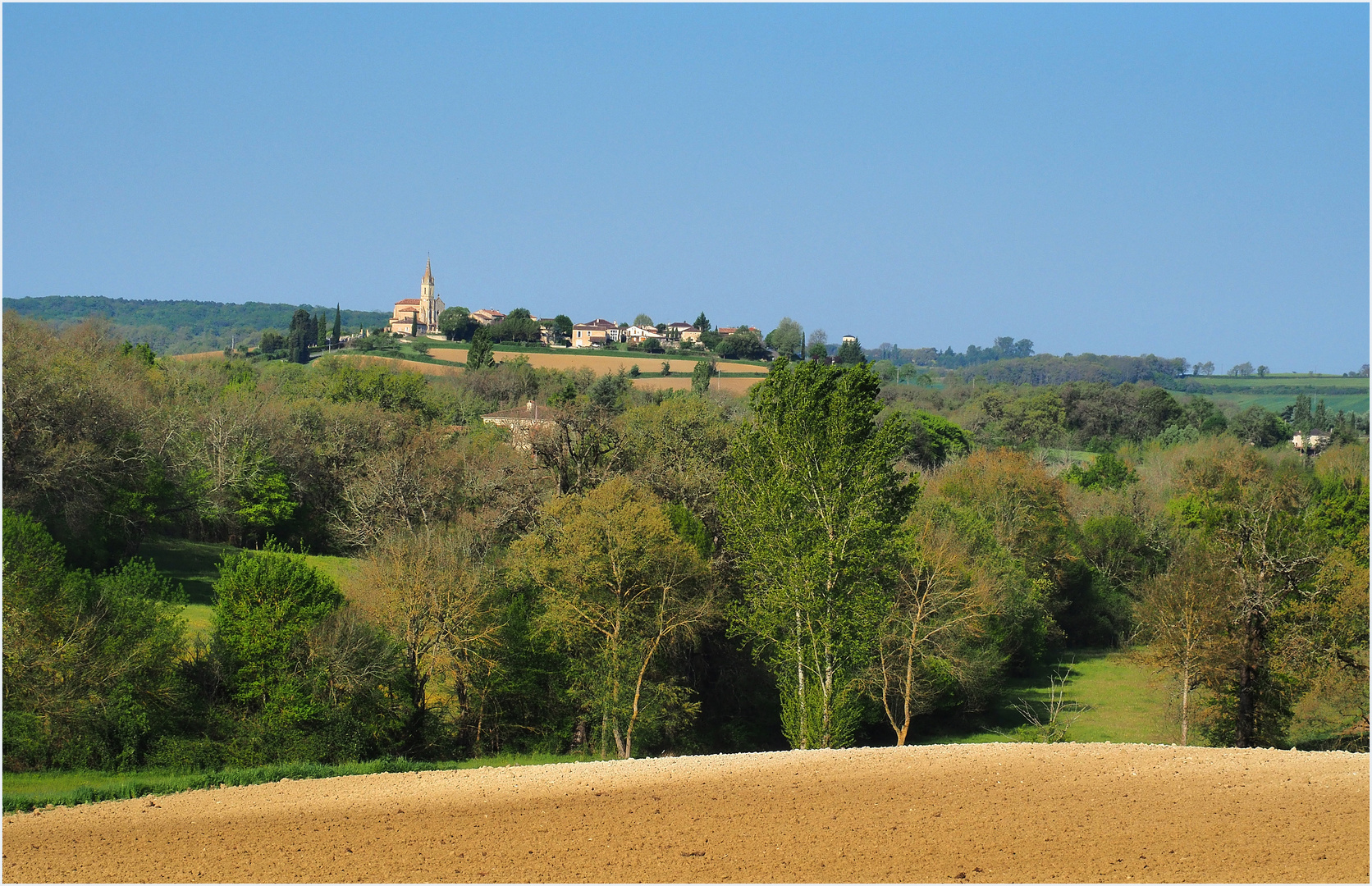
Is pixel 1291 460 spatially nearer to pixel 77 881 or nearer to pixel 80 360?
pixel 80 360

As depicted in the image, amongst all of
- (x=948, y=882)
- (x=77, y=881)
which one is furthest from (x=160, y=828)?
(x=948, y=882)

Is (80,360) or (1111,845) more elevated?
(80,360)

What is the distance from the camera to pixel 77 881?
13.3 metres

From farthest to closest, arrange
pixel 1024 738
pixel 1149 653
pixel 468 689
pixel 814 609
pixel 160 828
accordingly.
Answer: pixel 1024 738 < pixel 1149 653 < pixel 468 689 < pixel 814 609 < pixel 160 828

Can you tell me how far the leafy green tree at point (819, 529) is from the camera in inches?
1099

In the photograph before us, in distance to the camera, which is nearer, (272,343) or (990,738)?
(990,738)

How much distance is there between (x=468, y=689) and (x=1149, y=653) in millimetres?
20823

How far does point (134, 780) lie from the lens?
21094mm

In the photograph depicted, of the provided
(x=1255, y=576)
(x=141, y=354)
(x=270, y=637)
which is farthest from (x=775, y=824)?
(x=141, y=354)

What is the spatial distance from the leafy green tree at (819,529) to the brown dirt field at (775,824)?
26.2 ft

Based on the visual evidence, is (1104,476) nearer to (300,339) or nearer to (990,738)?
(990,738)

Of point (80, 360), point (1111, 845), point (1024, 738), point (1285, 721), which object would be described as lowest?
point (1024, 738)

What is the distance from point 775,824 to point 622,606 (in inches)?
693

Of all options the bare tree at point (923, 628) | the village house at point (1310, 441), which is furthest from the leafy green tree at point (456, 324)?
the bare tree at point (923, 628)
